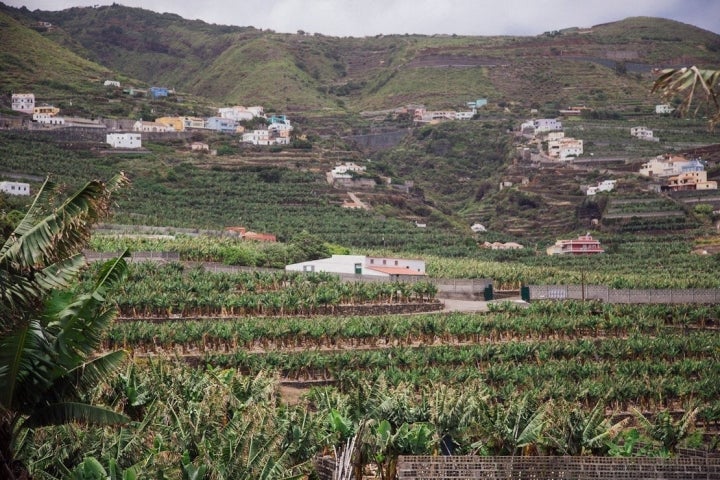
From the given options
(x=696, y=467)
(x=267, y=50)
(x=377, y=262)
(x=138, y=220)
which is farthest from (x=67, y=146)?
(x=696, y=467)

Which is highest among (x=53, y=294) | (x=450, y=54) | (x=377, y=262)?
(x=450, y=54)

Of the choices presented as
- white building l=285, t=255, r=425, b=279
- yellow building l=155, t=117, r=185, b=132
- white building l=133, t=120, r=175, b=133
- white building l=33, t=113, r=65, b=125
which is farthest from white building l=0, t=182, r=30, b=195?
yellow building l=155, t=117, r=185, b=132

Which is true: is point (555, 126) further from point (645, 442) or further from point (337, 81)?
point (645, 442)

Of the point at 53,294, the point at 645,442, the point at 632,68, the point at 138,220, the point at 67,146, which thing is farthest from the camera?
the point at 632,68

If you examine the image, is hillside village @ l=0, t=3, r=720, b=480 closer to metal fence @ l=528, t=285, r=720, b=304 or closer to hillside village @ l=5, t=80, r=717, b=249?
metal fence @ l=528, t=285, r=720, b=304

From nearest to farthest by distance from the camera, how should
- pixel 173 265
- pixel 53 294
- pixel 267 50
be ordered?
pixel 53 294
pixel 173 265
pixel 267 50

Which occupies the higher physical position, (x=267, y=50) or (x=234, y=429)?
(x=267, y=50)

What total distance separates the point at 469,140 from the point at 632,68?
40148 millimetres

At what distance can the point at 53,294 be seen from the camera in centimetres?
1501

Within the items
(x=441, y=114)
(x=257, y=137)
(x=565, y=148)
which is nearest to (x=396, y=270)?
(x=257, y=137)

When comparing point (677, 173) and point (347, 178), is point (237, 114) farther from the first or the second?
point (677, 173)

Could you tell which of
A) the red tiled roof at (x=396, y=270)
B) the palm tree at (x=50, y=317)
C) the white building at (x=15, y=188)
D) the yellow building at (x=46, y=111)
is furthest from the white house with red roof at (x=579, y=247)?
the palm tree at (x=50, y=317)

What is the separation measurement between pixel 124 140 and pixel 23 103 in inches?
611

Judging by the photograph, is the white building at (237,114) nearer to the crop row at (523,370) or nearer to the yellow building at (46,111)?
the yellow building at (46,111)
